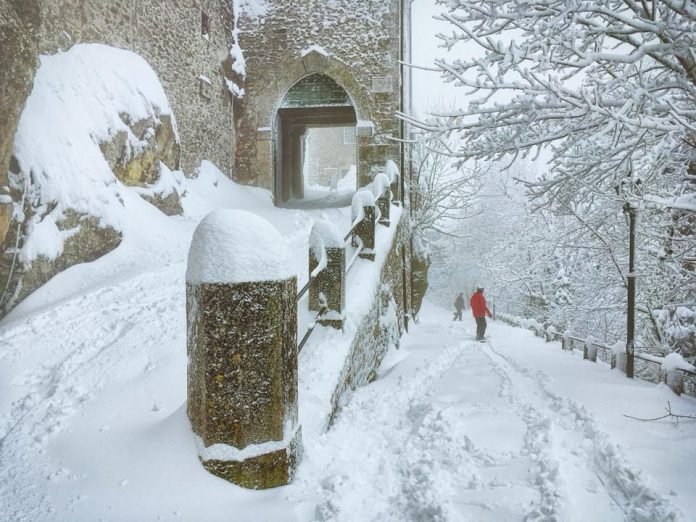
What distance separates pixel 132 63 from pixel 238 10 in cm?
545

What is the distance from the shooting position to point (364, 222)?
22.4ft

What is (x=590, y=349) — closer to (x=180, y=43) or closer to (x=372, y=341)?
(x=372, y=341)

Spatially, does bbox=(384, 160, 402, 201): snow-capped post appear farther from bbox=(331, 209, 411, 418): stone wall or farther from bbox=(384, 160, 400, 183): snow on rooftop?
bbox=(331, 209, 411, 418): stone wall

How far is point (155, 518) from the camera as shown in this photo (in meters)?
2.19

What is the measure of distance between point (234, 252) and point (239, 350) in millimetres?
539

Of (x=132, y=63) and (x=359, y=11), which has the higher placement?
(x=359, y=11)

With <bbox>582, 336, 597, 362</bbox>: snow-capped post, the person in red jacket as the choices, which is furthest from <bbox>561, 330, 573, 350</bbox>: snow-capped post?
<bbox>582, 336, 597, 362</bbox>: snow-capped post

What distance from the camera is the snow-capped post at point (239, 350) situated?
8.16ft

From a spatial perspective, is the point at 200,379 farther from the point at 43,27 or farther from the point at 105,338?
the point at 43,27

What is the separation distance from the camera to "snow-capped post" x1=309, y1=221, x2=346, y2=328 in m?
4.76

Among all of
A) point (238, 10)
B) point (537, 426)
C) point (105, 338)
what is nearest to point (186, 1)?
point (238, 10)

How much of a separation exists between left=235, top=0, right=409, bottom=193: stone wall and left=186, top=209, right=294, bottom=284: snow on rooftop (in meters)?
9.49

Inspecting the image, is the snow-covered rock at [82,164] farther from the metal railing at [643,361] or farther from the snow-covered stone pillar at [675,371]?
the metal railing at [643,361]

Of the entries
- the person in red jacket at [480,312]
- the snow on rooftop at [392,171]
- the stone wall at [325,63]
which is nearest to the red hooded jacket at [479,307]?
the person in red jacket at [480,312]
